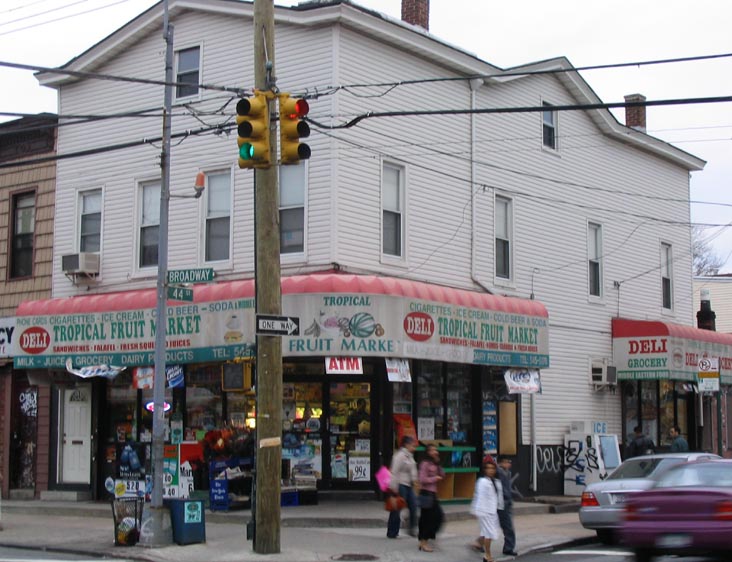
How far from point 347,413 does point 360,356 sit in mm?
2326

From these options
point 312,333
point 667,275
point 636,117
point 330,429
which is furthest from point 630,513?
point 636,117

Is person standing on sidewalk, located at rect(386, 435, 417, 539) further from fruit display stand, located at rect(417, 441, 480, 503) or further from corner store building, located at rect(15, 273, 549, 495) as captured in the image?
fruit display stand, located at rect(417, 441, 480, 503)

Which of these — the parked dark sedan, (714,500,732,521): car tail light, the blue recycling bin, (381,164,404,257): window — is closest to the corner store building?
(381,164,404,257): window

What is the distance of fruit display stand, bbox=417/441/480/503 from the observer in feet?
70.6

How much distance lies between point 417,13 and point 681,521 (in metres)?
15.3

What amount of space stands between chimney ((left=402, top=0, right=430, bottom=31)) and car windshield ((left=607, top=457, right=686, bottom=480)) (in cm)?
1125

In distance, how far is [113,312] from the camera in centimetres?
2173

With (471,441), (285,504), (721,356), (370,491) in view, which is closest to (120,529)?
(285,504)

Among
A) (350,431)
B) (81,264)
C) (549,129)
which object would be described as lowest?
(350,431)

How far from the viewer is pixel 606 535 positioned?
1792 cm

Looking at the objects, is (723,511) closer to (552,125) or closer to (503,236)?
(503,236)

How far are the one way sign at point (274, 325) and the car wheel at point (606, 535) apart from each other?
6.55 m

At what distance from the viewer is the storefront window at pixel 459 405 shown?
900 inches

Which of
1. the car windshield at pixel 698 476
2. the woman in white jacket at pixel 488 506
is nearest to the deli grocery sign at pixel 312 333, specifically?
the woman in white jacket at pixel 488 506
